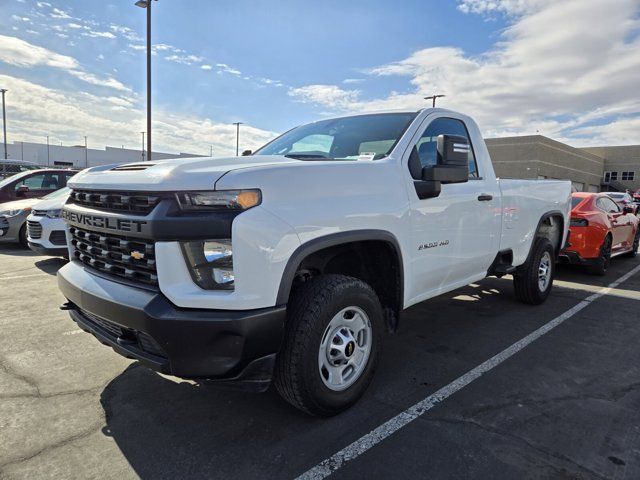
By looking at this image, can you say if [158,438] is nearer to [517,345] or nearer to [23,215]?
[517,345]

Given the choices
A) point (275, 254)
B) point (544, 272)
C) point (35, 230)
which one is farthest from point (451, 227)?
point (35, 230)

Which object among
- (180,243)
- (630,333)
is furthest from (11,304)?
(630,333)

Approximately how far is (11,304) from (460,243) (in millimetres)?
5114

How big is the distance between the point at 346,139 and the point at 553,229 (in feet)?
12.7

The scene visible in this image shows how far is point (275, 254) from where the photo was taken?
93.4 inches

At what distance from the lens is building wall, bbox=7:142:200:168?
68.6 metres

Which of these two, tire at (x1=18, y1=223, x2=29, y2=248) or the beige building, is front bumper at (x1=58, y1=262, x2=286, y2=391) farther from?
the beige building

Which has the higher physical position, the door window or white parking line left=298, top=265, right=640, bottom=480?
the door window

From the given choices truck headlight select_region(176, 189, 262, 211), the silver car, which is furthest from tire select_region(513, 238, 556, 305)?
the silver car

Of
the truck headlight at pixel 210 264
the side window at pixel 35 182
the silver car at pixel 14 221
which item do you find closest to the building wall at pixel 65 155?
the side window at pixel 35 182

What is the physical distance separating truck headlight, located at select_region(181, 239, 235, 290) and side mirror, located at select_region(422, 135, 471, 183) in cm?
172

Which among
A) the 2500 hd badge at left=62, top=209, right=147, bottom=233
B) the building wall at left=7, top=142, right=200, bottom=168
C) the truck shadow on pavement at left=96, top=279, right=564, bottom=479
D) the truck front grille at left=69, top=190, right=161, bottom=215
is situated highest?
the building wall at left=7, top=142, right=200, bottom=168

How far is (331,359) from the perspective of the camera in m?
2.85

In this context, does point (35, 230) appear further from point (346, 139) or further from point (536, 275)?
point (536, 275)
